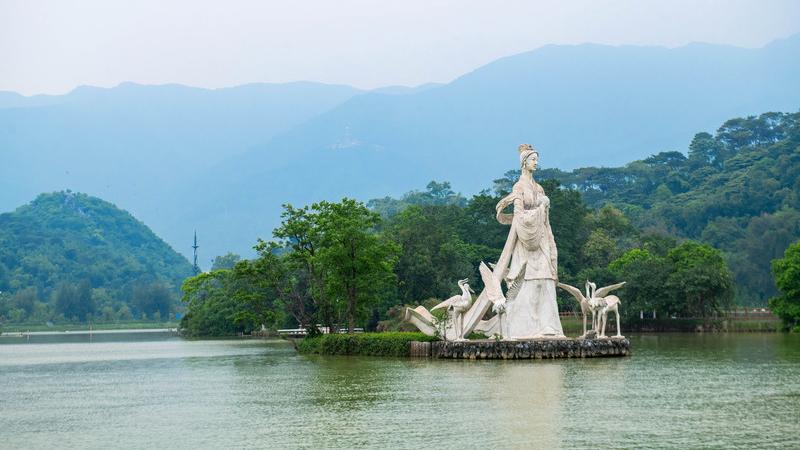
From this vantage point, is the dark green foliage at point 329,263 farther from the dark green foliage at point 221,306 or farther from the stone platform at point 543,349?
the stone platform at point 543,349

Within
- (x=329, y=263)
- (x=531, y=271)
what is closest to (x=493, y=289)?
(x=531, y=271)

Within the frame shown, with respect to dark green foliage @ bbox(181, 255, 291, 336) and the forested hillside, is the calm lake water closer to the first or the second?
dark green foliage @ bbox(181, 255, 291, 336)

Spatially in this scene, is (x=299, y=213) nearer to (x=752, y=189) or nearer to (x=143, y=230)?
(x=752, y=189)

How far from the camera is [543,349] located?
3959cm

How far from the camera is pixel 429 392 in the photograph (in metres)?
28.7

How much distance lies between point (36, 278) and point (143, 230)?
37.2 m

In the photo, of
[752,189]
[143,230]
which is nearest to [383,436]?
[752,189]

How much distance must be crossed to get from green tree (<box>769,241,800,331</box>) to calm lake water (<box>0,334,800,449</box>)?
19519 mm

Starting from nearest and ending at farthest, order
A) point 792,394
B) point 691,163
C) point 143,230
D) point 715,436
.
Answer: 1. point 715,436
2. point 792,394
3. point 691,163
4. point 143,230

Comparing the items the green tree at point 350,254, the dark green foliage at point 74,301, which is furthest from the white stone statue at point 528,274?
the dark green foliage at point 74,301

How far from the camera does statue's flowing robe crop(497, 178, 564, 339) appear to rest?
40.8 metres

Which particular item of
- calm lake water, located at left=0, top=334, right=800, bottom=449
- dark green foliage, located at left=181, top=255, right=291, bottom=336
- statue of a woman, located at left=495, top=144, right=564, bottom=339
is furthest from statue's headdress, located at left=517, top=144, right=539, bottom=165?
dark green foliage, located at left=181, top=255, right=291, bottom=336

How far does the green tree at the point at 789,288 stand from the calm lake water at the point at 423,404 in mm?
19519

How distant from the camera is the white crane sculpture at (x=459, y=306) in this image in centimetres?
4203
